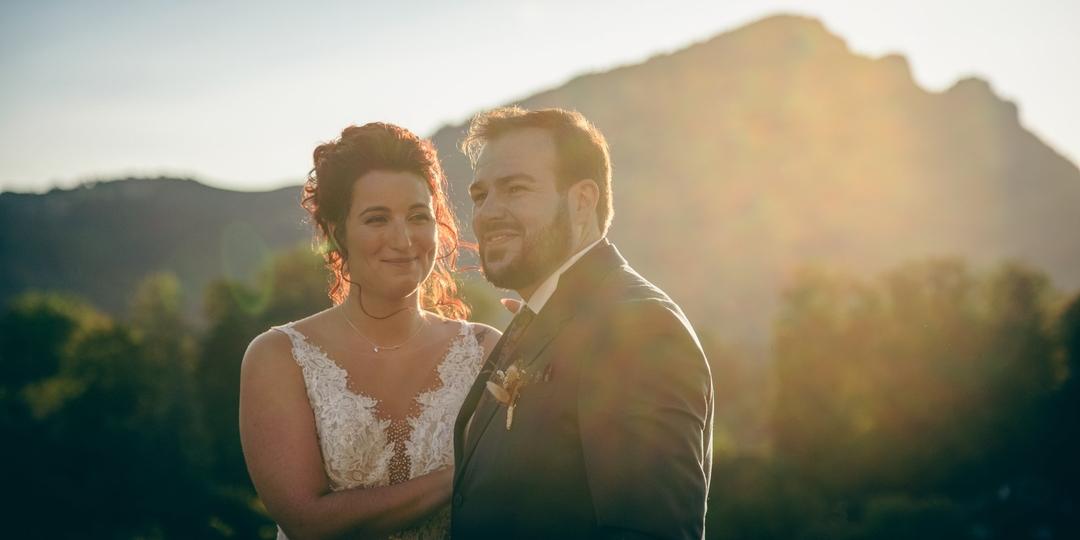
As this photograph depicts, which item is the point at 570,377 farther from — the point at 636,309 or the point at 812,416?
the point at 812,416

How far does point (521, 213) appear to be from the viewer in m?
3.92

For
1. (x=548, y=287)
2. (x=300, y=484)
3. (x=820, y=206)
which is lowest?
(x=300, y=484)

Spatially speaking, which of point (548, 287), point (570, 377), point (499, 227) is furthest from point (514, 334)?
point (570, 377)

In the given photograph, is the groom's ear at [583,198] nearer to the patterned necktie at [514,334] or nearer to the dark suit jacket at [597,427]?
the dark suit jacket at [597,427]

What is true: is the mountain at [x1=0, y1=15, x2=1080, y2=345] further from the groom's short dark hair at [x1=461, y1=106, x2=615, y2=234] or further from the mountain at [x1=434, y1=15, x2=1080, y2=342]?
the groom's short dark hair at [x1=461, y1=106, x2=615, y2=234]

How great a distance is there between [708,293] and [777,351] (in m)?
99.6

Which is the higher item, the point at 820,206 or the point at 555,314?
the point at 820,206

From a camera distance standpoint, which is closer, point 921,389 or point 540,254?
point 540,254

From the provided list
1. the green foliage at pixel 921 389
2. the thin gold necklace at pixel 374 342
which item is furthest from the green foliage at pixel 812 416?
the thin gold necklace at pixel 374 342

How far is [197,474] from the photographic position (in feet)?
129

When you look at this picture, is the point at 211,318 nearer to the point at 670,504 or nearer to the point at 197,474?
the point at 197,474

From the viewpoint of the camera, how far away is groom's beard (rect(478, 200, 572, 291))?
3.86 m

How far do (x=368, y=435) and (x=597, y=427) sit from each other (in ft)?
7.69

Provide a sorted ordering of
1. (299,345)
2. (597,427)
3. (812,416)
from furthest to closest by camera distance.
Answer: (812,416) → (299,345) → (597,427)
